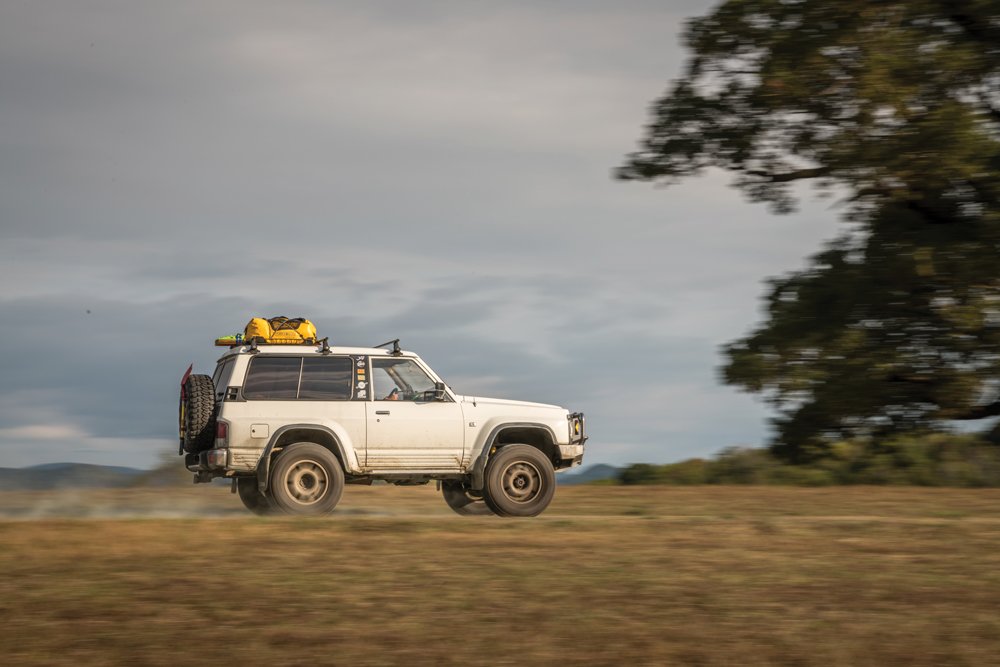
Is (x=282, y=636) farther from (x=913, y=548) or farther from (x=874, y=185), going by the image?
(x=874, y=185)

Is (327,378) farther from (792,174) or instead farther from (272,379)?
(792,174)

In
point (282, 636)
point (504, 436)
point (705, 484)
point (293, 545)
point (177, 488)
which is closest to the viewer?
point (282, 636)

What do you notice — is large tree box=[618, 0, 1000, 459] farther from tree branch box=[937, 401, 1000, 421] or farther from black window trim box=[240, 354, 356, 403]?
black window trim box=[240, 354, 356, 403]

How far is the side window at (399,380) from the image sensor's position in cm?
1542

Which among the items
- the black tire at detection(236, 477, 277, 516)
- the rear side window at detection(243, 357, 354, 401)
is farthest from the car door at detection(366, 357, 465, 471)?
the black tire at detection(236, 477, 277, 516)

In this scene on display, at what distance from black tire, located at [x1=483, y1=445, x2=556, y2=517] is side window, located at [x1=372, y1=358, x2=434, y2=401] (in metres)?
1.25

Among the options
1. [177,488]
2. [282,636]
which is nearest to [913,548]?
[282,636]

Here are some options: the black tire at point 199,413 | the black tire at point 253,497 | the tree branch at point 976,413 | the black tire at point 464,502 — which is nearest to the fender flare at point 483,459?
the black tire at point 464,502

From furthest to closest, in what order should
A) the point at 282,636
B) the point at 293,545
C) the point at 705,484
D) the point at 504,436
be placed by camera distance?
the point at 705,484 < the point at 504,436 < the point at 293,545 < the point at 282,636

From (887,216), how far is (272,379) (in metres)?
7.25

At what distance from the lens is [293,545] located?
11406 millimetres

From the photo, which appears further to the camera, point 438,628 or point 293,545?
point 293,545

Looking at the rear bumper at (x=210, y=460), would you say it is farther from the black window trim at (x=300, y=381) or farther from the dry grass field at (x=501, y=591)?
the dry grass field at (x=501, y=591)

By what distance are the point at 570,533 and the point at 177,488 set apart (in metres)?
10.2
